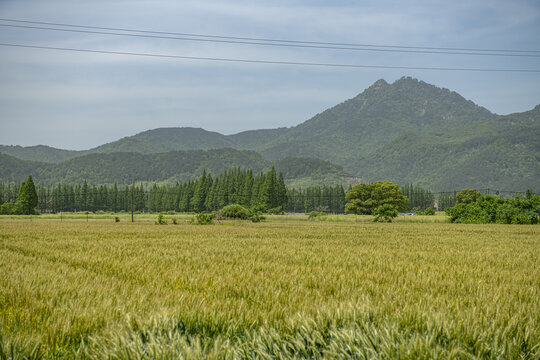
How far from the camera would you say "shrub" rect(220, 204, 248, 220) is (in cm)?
5662

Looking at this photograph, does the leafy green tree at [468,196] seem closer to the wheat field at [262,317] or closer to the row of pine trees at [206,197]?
the row of pine trees at [206,197]

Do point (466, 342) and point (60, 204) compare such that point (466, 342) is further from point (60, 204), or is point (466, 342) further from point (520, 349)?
point (60, 204)

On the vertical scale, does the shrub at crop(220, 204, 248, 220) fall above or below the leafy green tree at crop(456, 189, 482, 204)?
below

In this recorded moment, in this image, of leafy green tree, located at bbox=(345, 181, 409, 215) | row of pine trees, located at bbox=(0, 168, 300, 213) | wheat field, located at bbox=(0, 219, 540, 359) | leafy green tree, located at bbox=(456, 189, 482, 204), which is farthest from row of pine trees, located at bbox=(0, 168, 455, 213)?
wheat field, located at bbox=(0, 219, 540, 359)

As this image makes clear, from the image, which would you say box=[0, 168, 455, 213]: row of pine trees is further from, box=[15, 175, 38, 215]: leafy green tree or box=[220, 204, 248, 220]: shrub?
box=[220, 204, 248, 220]: shrub

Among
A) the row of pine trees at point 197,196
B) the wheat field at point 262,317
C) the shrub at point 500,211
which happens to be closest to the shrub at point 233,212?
the shrub at point 500,211

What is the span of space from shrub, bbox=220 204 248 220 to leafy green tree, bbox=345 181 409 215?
224 ft

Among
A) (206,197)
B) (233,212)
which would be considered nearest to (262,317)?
(233,212)

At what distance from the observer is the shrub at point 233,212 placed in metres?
56.6

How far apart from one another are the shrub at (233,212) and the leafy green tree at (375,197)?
68161mm

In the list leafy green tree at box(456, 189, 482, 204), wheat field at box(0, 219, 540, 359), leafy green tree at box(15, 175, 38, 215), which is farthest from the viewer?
leafy green tree at box(456, 189, 482, 204)

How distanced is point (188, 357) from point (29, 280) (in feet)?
17.9

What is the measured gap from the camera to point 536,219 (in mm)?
48000

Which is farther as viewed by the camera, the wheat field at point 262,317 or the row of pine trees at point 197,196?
the row of pine trees at point 197,196
